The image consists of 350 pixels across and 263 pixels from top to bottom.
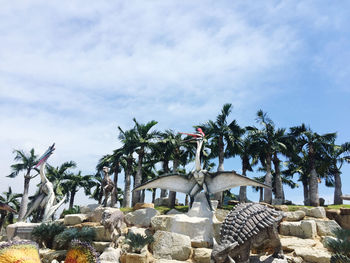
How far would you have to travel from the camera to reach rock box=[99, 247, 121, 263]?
9.65 metres

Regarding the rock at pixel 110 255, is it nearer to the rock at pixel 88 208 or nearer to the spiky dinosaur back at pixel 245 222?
the spiky dinosaur back at pixel 245 222

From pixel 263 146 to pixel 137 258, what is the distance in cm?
1791

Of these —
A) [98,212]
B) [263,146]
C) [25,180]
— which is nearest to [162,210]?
[98,212]

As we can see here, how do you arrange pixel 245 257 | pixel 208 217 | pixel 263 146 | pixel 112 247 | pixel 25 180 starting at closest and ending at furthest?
pixel 245 257 → pixel 112 247 → pixel 208 217 → pixel 263 146 → pixel 25 180

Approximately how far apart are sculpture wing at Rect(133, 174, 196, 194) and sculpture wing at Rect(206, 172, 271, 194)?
1.03 meters

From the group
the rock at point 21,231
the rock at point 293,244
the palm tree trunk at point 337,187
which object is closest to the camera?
the rock at point 293,244

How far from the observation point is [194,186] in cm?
1421

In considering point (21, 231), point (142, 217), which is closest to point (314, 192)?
point (142, 217)

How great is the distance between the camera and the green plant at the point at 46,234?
507 inches

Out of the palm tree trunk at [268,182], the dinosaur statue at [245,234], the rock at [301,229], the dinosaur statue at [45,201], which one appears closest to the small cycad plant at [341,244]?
the rock at [301,229]

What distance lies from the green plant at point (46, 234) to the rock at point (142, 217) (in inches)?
135

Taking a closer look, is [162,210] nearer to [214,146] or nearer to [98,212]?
[98,212]

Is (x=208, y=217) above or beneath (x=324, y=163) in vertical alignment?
beneath

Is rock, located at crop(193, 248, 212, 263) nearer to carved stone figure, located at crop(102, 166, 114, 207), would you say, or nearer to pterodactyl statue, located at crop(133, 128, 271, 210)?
pterodactyl statue, located at crop(133, 128, 271, 210)
